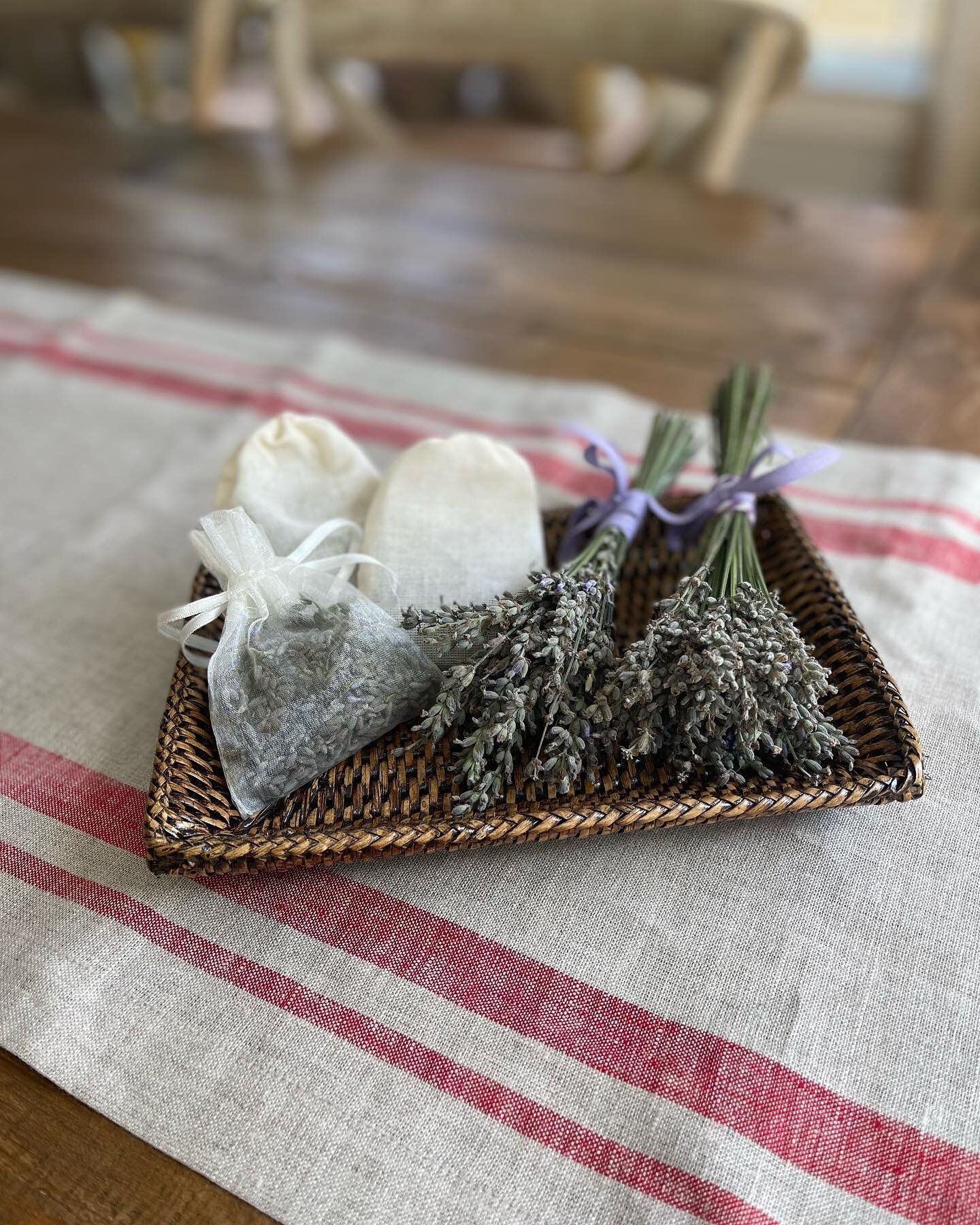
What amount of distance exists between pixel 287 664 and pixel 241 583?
0.06 m

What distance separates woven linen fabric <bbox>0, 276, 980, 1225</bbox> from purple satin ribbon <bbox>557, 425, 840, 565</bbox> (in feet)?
0.39

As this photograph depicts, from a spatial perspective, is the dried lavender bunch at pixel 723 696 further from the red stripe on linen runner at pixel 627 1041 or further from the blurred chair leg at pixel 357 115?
the blurred chair leg at pixel 357 115

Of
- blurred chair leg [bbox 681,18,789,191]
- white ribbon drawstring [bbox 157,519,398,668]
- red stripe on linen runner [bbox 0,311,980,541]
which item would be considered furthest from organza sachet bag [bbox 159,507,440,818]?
blurred chair leg [bbox 681,18,789,191]

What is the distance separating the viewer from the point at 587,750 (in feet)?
1.71

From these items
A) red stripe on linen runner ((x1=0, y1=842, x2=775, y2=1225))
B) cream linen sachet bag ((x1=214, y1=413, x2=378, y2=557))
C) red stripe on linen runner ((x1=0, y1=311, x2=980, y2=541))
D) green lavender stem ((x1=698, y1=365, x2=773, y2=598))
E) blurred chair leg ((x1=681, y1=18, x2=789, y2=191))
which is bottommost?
red stripe on linen runner ((x1=0, y1=842, x2=775, y2=1225))

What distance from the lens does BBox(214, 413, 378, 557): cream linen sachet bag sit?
63 centimetres

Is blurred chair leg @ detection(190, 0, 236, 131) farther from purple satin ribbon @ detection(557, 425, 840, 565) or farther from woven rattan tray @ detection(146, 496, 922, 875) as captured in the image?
woven rattan tray @ detection(146, 496, 922, 875)

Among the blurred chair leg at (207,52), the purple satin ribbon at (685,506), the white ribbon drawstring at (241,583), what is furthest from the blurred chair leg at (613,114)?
the white ribbon drawstring at (241,583)

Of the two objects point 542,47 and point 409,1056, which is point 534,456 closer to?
point 409,1056

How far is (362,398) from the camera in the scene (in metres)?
0.96

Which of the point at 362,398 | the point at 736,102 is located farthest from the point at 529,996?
the point at 736,102

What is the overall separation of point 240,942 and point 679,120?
1.82 metres

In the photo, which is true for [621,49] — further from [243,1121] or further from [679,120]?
[243,1121]

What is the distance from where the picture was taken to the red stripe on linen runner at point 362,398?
783mm
